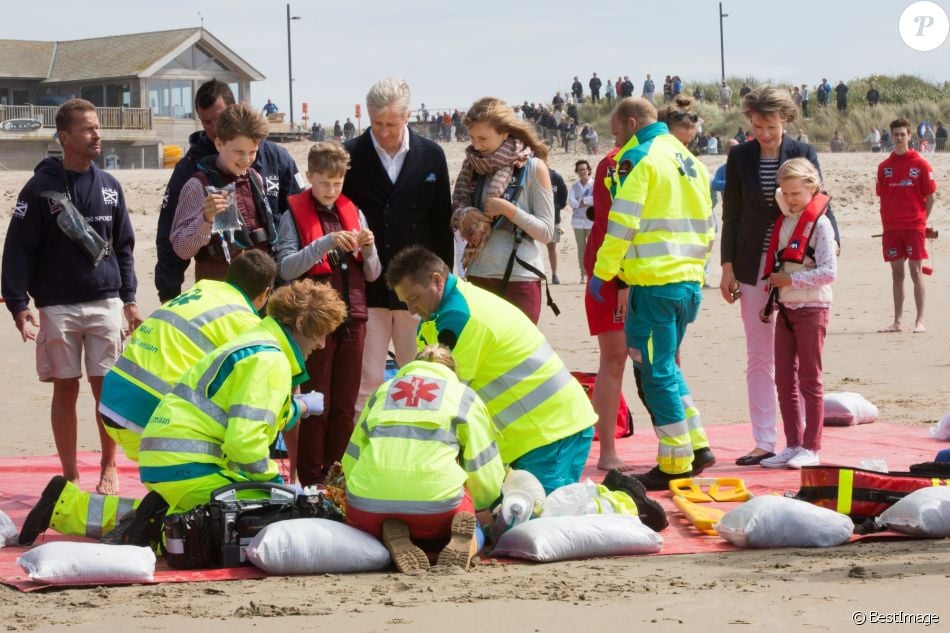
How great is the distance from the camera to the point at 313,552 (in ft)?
18.8

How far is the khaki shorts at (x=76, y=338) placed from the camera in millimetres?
7590

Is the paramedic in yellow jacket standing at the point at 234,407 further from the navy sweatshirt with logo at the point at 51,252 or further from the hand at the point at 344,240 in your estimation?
the navy sweatshirt with logo at the point at 51,252

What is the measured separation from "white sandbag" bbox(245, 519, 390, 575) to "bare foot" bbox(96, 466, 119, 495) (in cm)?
207

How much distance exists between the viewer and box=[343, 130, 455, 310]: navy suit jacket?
789 centimetres

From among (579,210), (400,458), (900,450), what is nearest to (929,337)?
(900,450)

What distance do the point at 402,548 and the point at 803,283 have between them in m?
3.19

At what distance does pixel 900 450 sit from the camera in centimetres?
854

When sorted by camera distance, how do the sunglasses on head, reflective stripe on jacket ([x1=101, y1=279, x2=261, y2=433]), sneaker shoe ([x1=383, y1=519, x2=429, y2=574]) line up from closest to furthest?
sneaker shoe ([x1=383, y1=519, x2=429, y2=574]), reflective stripe on jacket ([x1=101, y1=279, x2=261, y2=433]), the sunglasses on head

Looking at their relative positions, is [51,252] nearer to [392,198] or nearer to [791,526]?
[392,198]

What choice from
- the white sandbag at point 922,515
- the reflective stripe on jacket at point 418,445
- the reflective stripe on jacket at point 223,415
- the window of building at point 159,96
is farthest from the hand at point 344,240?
the window of building at point 159,96

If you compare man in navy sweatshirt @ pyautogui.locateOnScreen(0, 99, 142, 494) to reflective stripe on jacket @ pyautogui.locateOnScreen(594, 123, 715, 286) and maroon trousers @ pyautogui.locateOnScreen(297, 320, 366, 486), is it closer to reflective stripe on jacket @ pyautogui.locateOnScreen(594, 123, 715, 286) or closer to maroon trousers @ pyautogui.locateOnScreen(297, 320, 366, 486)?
maroon trousers @ pyautogui.locateOnScreen(297, 320, 366, 486)

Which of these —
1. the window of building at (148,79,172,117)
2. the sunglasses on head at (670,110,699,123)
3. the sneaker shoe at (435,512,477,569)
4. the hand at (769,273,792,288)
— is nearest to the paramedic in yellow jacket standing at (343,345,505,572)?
the sneaker shoe at (435,512,477,569)

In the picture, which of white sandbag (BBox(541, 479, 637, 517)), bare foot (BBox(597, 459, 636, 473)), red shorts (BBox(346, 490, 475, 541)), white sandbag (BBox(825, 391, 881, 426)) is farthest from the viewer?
white sandbag (BBox(825, 391, 881, 426))

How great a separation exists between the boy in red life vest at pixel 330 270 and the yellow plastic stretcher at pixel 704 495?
1.78 m
